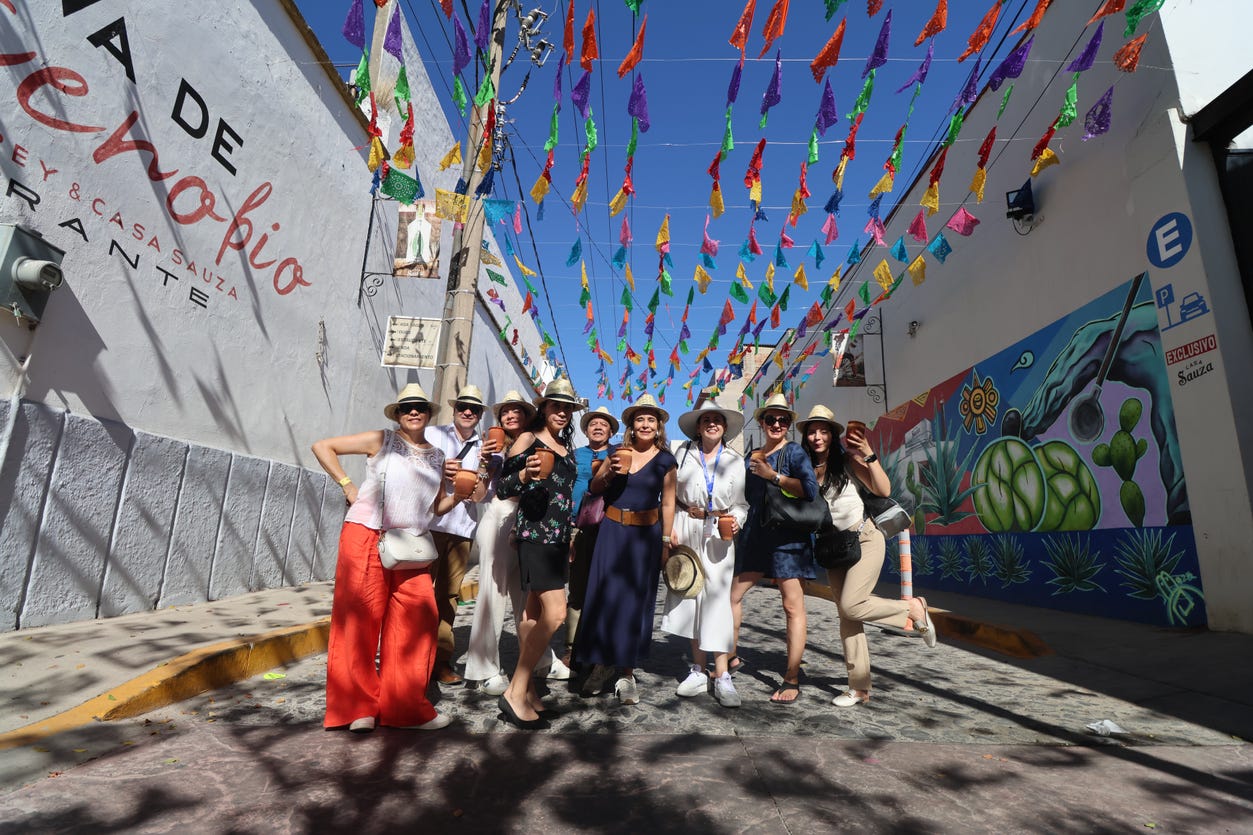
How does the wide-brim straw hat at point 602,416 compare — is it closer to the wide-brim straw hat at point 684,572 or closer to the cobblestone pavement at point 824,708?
the wide-brim straw hat at point 684,572

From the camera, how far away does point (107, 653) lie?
357cm

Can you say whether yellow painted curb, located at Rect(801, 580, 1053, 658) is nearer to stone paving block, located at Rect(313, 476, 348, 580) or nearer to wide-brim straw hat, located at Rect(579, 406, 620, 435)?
wide-brim straw hat, located at Rect(579, 406, 620, 435)

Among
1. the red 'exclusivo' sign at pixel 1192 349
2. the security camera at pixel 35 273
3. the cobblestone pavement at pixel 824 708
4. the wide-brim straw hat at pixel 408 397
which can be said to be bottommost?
the cobblestone pavement at pixel 824 708

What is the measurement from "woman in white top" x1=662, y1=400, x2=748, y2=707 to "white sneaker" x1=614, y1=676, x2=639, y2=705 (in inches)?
12.6

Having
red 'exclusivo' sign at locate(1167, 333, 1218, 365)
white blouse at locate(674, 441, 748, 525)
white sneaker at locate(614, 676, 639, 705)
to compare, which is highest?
A: red 'exclusivo' sign at locate(1167, 333, 1218, 365)

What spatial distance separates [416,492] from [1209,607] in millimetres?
6474

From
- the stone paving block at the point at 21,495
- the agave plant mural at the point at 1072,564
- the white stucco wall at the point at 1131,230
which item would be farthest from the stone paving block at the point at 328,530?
the white stucco wall at the point at 1131,230

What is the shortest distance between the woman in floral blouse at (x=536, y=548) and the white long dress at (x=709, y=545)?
0.84 metres

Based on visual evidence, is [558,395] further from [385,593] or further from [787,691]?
[787,691]

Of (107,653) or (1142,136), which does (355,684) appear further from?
(1142,136)

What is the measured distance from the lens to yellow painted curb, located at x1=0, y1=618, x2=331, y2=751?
8.85 ft

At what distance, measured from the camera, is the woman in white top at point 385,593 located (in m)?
2.98

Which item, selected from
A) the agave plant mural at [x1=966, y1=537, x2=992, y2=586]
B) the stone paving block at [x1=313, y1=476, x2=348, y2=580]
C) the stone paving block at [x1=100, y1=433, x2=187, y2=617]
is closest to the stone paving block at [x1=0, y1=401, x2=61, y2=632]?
the stone paving block at [x1=100, y1=433, x2=187, y2=617]

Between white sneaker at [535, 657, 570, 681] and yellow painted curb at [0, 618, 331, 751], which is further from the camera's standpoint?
white sneaker at [535, 657, 570, 681]
